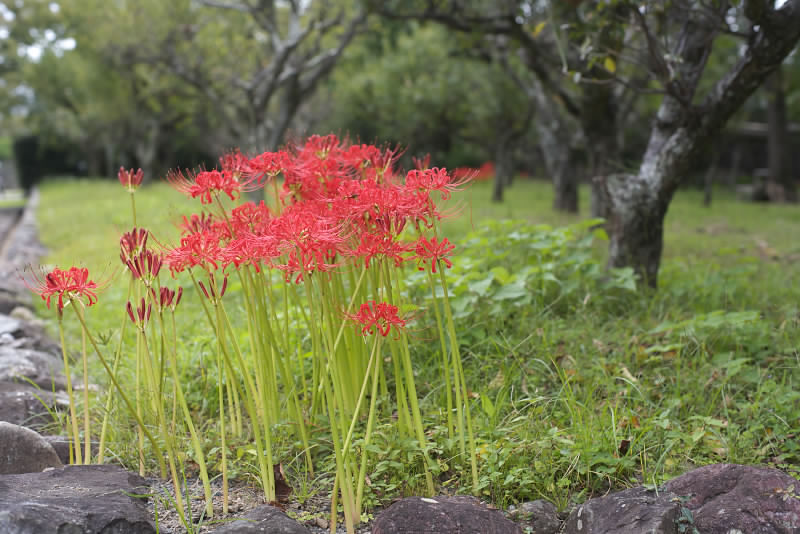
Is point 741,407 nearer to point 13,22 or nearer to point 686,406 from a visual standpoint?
point 686,406

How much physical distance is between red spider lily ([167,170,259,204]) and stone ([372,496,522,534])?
125 centimetres

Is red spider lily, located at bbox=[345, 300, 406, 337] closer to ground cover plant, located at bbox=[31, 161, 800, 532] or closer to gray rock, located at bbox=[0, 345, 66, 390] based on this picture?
ground cover plant, located at bbox=[31, 161, 800, 532]

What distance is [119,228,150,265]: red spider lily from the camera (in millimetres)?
2297

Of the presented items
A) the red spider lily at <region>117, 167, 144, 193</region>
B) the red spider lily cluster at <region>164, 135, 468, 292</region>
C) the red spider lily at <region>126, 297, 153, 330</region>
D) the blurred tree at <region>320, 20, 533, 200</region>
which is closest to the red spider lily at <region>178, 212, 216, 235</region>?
the red spider lily cluster at <region>164, 135, 468, 292</region>

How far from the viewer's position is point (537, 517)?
2.31 meters

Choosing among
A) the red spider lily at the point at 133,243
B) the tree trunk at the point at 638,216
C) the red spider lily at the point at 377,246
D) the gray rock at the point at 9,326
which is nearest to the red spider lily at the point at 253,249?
the red spider lily at the point at 377,246

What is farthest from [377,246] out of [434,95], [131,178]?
[434,95]

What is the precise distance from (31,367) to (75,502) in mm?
2143

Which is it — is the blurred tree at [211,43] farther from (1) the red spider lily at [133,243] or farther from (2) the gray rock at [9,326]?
(1) the red spider lily at [133,243]

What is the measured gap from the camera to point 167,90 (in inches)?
800

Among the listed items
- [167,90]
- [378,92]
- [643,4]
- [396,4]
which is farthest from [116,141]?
[643,4]

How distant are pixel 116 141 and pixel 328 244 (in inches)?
1110

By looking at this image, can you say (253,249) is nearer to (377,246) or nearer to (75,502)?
(377,246)

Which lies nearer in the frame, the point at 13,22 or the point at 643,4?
the point at 643,4
